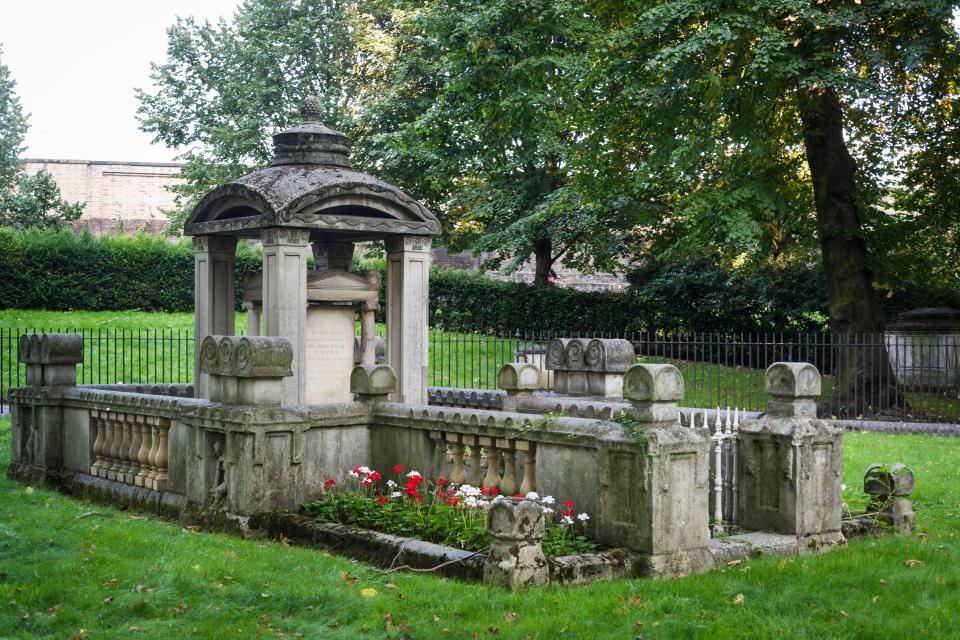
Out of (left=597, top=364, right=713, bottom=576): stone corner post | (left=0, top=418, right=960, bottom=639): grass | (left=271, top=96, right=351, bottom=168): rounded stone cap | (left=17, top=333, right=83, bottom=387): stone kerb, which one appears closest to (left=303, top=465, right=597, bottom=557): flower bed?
(left=597, top=364, right=713, bottom=576): stone corner post

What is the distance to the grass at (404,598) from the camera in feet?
17.5

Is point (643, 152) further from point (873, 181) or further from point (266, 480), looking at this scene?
point (266, 480)

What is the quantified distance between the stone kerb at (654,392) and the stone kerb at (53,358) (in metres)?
7.17

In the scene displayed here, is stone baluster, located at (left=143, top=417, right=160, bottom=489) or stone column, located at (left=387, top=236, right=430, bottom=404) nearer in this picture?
stone baluster, located at (left=143, top=417, right=160, bottom=489)

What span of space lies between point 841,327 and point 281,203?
1269 cm

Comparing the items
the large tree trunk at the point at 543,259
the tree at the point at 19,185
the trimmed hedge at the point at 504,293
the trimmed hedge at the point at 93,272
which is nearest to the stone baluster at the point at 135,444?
A: the trimmed hedge at the point at 504,293

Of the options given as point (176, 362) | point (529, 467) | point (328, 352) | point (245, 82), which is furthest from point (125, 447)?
point (245, 82)

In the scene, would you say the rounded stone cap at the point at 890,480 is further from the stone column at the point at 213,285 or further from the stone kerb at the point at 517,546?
the stone column at the point at 213,285

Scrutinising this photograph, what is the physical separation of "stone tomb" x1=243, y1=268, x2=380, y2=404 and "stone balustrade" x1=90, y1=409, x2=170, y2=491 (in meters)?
2.18

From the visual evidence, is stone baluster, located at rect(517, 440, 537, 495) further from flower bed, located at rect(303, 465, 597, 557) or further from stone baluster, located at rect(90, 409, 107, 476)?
stone baluster, located at rect(90, 409, 107, 476)

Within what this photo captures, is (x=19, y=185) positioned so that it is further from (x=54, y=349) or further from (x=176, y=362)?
(x=54, y=349)

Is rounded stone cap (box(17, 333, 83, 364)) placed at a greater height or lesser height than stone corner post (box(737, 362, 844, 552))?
greater

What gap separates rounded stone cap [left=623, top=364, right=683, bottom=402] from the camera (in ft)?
21.6

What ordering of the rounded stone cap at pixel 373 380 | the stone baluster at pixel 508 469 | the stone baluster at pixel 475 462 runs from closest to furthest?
the stone baluster at pixel 508 469 → the stone baluster at pixel 475 462 → the rounded stone cap at pixel 373 380
